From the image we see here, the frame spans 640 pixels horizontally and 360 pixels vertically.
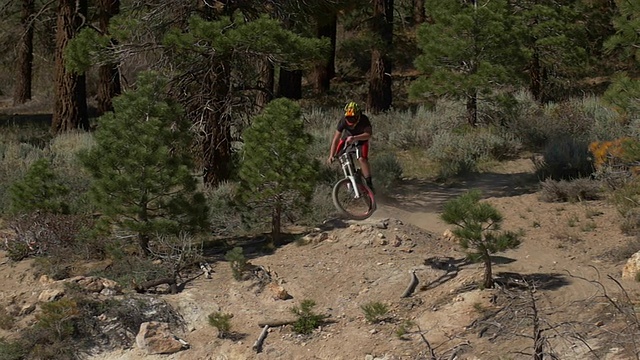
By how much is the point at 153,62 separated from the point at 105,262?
13.0 feet

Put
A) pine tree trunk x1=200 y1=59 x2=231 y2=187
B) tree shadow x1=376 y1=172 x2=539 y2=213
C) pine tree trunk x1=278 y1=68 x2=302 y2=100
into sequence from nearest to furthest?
pine tree trunk x1=200 y1=59 x2=231 y2=187 < tree shadow x1=376 y1=172 x2=539 y2=213 < pine tree trunk x1=278 y1=68 x2=302 y2=100

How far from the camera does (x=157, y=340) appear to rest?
1148cm

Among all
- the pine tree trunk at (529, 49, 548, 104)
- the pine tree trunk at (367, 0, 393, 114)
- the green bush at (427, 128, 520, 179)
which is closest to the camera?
the green bush at (427, 128, 520, 179)

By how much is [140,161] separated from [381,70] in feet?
40.2

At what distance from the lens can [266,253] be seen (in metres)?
13.3

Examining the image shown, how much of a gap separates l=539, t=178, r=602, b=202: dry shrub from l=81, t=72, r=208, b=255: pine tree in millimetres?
5601

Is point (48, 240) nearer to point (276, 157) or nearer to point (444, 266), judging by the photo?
point (276, 157)

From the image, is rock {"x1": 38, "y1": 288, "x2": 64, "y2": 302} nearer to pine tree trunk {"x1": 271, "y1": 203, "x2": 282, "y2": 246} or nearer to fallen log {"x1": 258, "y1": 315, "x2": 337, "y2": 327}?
fallen log {"x1": 258, "y1": 315, "x2": 337, "y2": 327}

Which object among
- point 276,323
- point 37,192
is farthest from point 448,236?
point 37,192

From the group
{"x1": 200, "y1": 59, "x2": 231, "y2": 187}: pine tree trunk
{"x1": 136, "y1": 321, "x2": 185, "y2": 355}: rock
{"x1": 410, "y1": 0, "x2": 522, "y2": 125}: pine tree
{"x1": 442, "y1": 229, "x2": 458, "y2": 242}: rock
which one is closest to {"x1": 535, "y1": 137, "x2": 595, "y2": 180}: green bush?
{"x1": 410, "y1": 0, "x2": 522, "y2": 125}: pine tree

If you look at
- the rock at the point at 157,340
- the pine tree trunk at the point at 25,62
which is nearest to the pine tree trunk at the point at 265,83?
the rock at the point at 157,340

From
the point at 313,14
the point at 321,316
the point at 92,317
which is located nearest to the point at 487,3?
the point at 313,14

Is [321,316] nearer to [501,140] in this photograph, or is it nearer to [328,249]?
[328,249]

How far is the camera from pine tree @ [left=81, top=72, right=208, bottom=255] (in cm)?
1261
